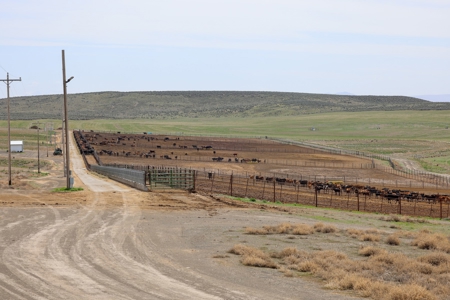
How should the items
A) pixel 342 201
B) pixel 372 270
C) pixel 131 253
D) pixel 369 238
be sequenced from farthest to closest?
1. pixel 342 201
2. pixel 369 238
3. pixel 131 253
4. pixel 372 270

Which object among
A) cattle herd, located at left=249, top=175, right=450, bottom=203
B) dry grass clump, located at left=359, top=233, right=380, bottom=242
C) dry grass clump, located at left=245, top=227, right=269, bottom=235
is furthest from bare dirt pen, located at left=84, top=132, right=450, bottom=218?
dry grass clump, located at left=359, top=233, right=380, bottom=242

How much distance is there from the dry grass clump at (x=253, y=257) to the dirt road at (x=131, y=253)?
0.32 meters

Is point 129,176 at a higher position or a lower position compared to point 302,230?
higher

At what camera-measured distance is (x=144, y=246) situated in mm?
18203

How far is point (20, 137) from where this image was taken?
457ft

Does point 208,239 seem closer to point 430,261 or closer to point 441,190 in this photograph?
point 430,261

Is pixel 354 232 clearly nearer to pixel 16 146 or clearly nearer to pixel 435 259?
pixel 435 259

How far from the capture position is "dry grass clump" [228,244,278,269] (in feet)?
52.5

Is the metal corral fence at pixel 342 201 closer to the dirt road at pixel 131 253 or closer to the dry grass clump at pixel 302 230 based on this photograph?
the dirt road at pixel 131 253

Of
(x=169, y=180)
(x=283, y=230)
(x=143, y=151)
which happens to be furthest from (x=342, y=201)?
(x=143, y=151)

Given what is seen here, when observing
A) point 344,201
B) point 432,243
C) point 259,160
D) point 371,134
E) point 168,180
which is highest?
point 371,134

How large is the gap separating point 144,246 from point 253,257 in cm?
354

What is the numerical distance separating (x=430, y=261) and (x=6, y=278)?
404 inches

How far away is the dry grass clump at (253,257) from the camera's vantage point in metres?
16.0
